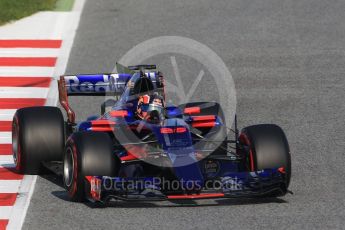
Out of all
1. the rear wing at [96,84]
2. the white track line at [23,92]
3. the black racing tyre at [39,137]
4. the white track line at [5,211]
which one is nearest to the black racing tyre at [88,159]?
the white track line at [5,211]

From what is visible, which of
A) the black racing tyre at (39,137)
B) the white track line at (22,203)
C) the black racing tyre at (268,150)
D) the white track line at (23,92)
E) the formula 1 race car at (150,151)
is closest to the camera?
the formula 1 race car at (150,151)

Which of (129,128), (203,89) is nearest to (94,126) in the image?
(129,128)

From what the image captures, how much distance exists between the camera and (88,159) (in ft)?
40.3

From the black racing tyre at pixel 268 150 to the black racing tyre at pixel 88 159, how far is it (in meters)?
1.62

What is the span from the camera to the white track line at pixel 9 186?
13.6m

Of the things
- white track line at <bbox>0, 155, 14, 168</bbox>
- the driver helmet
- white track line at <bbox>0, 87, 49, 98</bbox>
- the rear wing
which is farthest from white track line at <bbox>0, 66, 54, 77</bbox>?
the driver helmet

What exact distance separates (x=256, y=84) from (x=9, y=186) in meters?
6.30

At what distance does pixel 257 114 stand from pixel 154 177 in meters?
5.08

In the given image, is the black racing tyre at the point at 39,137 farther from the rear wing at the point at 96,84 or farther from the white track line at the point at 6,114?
the white track line at the point at 6,114

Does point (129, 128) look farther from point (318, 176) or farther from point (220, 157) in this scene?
point (318, 176)

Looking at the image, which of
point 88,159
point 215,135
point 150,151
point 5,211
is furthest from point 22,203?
point 215,135

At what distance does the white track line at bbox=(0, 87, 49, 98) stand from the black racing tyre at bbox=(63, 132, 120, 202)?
5659mm

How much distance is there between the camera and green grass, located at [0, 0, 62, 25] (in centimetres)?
2241

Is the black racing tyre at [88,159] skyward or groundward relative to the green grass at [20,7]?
groundward
